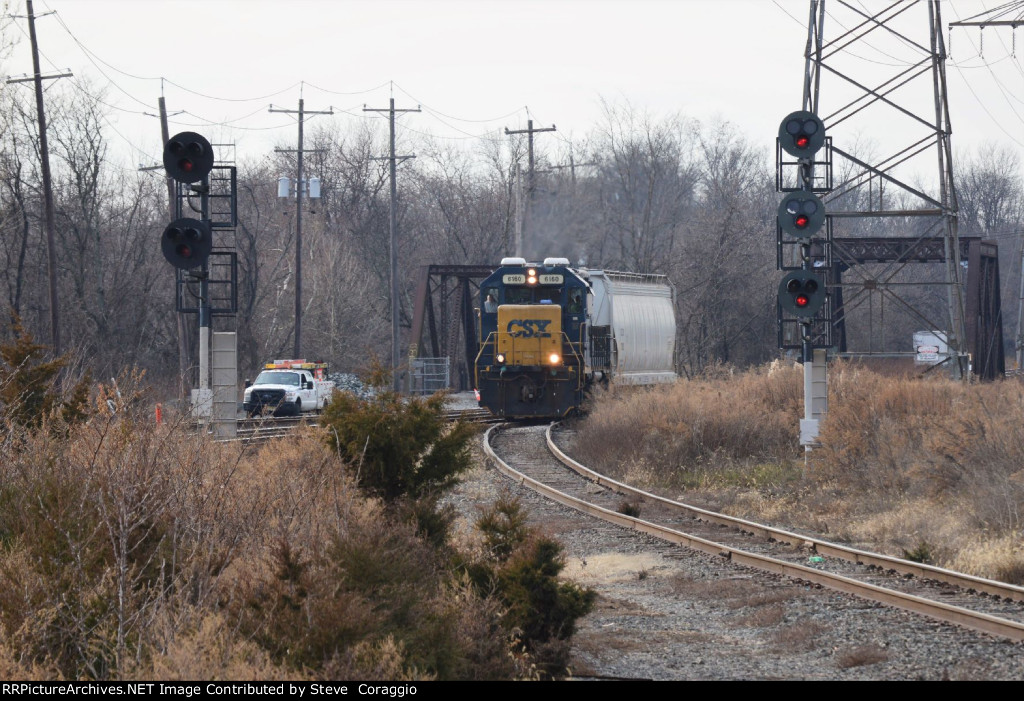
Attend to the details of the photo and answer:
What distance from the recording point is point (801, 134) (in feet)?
56.1

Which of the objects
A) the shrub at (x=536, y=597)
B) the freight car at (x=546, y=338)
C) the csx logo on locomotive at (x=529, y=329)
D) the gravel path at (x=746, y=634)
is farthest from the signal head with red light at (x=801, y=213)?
the csx logo on locomotive at (x=529, y=329)

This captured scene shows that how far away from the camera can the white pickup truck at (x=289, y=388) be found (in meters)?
34.7

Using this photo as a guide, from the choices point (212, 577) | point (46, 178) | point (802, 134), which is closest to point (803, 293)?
point (802, 134)

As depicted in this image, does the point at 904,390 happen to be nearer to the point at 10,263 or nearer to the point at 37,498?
the point at 37,498

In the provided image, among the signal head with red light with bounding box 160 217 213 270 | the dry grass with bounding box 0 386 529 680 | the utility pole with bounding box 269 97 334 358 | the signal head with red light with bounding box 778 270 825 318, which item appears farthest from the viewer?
the utility pole with bounding box 269 97 334 358

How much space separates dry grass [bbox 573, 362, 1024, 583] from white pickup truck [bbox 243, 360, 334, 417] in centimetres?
1280

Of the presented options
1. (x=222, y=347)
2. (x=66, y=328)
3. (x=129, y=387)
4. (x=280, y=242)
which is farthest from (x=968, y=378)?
(x=280, y=242)

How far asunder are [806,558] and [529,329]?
16.0m

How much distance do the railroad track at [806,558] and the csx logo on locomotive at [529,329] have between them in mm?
8245

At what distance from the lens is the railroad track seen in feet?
30.5

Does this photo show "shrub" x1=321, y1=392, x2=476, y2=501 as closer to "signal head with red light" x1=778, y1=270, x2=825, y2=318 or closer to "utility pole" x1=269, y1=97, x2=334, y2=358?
"signal head with red light" x1=778, y1=270, x2=825, y2=318

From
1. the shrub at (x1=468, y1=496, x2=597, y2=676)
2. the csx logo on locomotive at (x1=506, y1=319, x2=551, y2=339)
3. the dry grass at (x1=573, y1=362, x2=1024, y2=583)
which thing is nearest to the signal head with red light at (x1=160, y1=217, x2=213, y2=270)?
the dry grass at (x1=573, y1=362, x2=1024, y2=583)

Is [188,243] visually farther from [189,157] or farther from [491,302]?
[491,302]

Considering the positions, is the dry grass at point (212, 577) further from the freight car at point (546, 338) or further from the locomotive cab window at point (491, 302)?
the locomotive cab window at point (491, 302)
